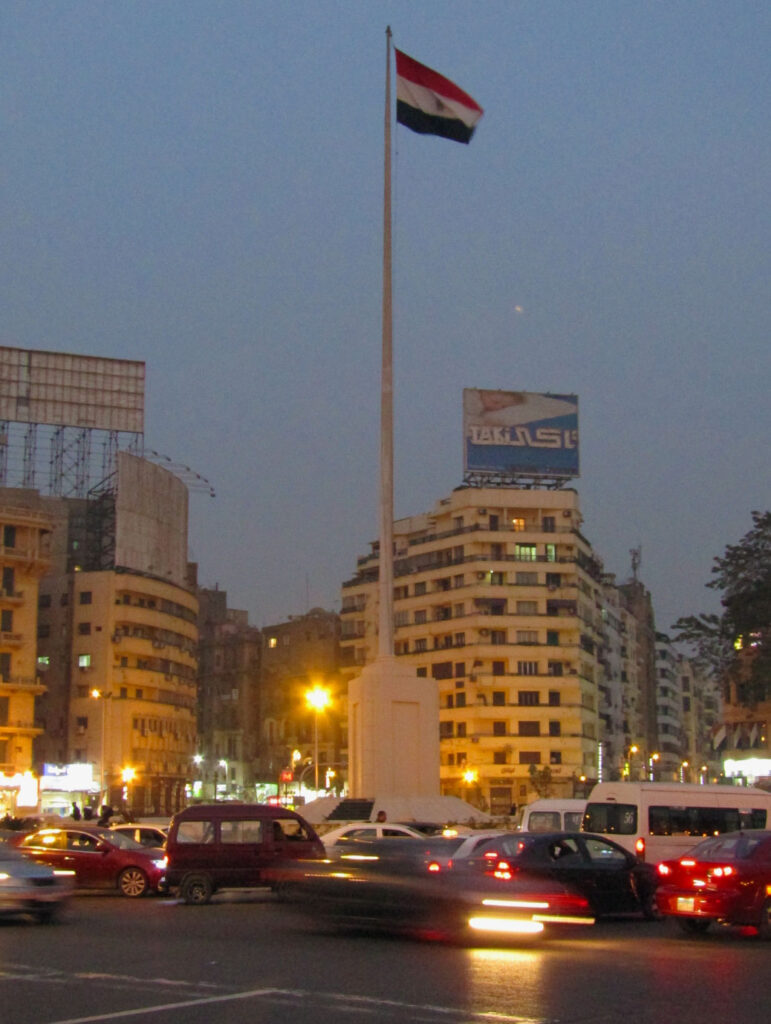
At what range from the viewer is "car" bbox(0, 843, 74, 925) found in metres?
18.0

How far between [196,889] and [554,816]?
8.17 metres

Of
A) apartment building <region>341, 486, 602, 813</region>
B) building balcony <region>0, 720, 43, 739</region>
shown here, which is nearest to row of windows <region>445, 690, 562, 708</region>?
apartment building <region>341, 486, 602, 813</region>

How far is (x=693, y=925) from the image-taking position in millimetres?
17484

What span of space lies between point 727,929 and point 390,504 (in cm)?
2303

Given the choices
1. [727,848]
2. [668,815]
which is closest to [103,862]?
[668,815]

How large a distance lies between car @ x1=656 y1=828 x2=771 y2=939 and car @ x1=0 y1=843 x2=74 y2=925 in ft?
26.6

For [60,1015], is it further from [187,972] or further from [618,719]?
[618,719]

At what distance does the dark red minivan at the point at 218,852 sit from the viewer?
22578 mm

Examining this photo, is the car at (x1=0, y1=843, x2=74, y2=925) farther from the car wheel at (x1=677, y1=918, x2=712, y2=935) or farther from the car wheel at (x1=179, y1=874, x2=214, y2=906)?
the car wheel at (x1=677, y1=918, x2=712, y2=935)

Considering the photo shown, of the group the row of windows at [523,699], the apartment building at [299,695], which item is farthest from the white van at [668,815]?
the apartment building at [299,695]

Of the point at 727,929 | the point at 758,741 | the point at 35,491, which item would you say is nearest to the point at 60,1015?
the point at 727,929

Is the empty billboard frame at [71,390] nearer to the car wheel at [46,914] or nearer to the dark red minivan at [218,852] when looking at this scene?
the dark red minivan at [218,852]

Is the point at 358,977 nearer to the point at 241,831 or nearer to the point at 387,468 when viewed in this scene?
the point at 241,831

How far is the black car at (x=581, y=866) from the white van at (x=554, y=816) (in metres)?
6.91
